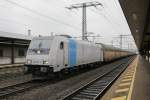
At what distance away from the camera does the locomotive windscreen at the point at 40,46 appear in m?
16.1

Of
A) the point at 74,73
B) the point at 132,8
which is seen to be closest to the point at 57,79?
the point at 74,73

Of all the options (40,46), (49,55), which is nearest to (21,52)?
(40,46)

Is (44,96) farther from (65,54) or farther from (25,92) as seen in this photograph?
(65,54)

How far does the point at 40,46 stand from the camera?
54.0 feet

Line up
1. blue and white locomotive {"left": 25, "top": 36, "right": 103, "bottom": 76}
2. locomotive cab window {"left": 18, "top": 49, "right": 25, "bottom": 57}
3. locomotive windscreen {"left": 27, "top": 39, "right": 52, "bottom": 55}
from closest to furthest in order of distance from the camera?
blue and white locomotive {"left": 25, "top": 36, "right": 103, "bottom": 76} → locomotive windscreen {"left": 27, "top": 39, "right": 52, "bottom": 55} → locomotive cab window {"left": 18, "top": 49, "right": 25, "bottom": 57}

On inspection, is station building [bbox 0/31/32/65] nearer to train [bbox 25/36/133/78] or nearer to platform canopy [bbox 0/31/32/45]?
platform canopy [bbox 0/31/32/45]

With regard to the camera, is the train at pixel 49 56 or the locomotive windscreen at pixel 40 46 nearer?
the train at pixel 49 56

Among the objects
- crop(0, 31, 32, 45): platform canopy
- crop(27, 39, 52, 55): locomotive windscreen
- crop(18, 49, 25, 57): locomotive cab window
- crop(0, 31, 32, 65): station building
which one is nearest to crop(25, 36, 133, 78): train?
crop(27, 39, 52, 55): locomotive windscreen

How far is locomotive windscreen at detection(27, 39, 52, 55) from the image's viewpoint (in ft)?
52.7

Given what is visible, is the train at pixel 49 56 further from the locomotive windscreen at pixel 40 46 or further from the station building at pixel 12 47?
the station building at pixel 12 47

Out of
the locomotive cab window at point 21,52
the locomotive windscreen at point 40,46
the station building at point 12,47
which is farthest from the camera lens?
the locomotive cab window at point 21,52

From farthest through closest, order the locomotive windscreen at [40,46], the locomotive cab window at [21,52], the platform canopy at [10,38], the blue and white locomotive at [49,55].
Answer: the locomotive cab window at [21,52], the platform canopy at [10,38], the locomotive windscreen at [40,46], the blue and white locomotive at [49,55]

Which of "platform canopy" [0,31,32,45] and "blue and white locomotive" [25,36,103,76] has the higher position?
"platform canopy" [0,31,32,45]

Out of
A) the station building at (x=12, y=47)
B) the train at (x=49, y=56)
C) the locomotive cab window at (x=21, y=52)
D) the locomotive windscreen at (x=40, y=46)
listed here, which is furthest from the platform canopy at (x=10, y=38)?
the train at (x=49, y=56)
